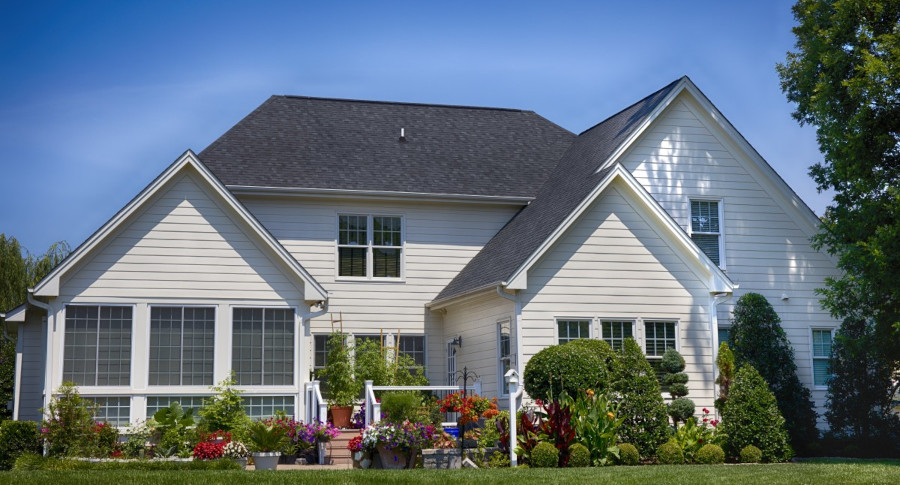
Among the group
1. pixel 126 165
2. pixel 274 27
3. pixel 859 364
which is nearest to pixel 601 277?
pixel 859 364

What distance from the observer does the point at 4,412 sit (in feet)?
74.4

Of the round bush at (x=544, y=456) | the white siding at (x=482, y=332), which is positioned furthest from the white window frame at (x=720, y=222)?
the round bush at (x=544, y=456)

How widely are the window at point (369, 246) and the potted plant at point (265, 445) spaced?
285 inches

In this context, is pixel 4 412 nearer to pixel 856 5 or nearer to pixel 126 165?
pixel 126 165

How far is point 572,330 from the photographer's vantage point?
795 inches

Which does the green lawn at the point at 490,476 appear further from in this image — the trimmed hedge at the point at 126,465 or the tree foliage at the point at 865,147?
the tree foliage at the point at 865,147

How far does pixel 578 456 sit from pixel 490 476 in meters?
3.13

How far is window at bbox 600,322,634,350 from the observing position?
20.5m

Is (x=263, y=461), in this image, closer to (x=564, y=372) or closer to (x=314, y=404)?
(x=314, y=404)

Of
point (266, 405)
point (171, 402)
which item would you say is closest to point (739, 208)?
point (266, 405)

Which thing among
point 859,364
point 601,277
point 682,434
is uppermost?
point 601,277

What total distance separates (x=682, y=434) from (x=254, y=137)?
44.6 ft

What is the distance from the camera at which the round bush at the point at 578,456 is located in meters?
15.9

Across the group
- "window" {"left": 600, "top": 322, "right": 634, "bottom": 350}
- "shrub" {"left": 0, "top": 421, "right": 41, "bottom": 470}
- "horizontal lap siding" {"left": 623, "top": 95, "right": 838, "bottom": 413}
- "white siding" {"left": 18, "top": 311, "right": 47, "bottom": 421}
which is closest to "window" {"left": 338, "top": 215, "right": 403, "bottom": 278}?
"window" {"left": 600, "top": 322, "right": 634, "bottom": 350}
